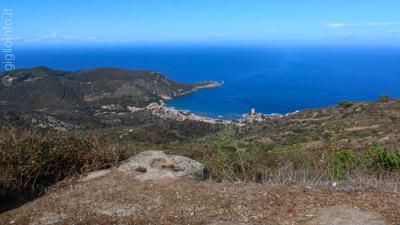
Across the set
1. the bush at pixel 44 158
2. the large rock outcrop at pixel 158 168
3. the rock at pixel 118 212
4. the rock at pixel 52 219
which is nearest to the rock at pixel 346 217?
the rock at pixel 118 212

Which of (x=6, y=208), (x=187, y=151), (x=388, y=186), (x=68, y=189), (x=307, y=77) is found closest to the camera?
(x=6, y=208)

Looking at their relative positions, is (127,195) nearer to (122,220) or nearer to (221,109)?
(122,220)

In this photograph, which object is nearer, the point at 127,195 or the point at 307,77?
the point at 127,195

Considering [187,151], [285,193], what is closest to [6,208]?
[285,193]

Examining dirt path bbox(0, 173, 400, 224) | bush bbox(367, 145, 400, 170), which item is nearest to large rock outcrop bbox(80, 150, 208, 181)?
dirt path bbox(0, 173, 400, 224)

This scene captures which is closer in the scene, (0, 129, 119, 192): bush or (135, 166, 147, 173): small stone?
(0, 129, 119, 192): bush

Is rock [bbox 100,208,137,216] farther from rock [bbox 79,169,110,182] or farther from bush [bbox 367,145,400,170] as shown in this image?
bush [bbox 367,145,400,170]

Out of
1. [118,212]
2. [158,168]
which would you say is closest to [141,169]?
[158,168]
